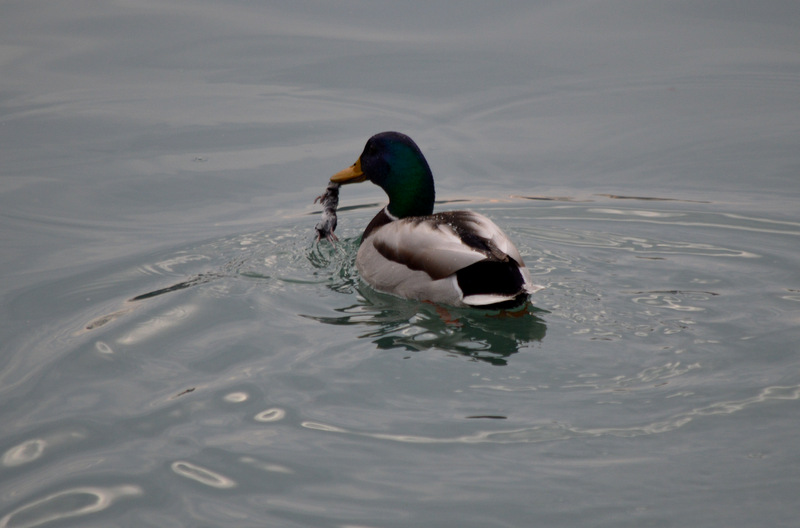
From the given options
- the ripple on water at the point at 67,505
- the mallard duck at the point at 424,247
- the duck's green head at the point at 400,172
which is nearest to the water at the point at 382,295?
the ripple on water at the point at 67,505

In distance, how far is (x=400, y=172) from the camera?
7.04 meters

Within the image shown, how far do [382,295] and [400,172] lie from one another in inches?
42.7

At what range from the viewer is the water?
4.04 metres

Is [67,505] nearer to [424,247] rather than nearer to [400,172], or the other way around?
[424,247]

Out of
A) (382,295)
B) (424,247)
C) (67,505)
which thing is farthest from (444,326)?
(67,505)

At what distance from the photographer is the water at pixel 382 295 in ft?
13.2

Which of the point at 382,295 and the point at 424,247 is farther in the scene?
Answer: the point at 382,295

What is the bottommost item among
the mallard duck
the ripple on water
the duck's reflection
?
the ripple on water

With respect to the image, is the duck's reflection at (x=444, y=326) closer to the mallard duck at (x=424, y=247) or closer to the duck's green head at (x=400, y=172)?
the mallard duck at (x=424, y=247)

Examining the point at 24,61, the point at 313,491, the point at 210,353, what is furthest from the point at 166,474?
the point at 24,61

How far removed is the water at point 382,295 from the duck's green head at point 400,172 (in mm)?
604

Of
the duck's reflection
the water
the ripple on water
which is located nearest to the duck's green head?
the water

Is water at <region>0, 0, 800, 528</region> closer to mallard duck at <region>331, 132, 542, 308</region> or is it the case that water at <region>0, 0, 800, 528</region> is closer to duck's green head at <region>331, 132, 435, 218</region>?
mallard duck at <region>331, 132, 542, 308</region>

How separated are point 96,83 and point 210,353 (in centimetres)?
558
